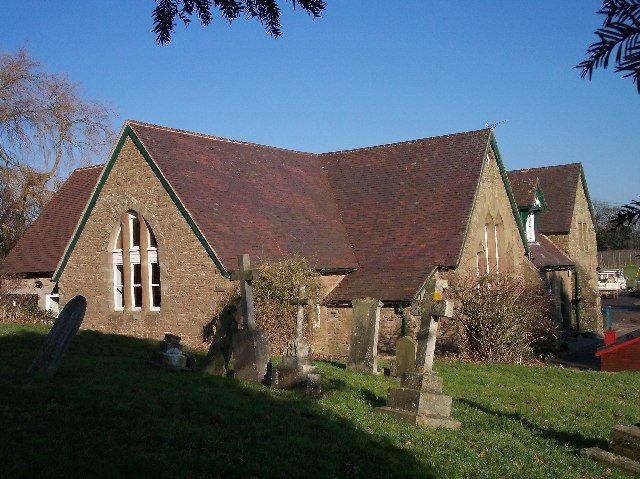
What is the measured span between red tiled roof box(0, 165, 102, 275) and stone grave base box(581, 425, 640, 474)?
2209 cm

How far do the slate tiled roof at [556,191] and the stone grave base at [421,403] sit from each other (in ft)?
86.2

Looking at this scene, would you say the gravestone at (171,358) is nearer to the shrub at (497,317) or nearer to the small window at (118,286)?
the shrub at (497,317)

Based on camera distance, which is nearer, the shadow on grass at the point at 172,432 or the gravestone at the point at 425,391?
the shadow on grass at the point at 172,432

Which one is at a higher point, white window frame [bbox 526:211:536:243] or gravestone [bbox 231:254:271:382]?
white window frame [bbox 526:211:536:243]

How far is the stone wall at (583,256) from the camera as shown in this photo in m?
34.8

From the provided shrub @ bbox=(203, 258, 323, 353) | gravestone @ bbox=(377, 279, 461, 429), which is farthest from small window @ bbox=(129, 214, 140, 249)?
gravestone @ bbox=(377, 279, 461, 429)

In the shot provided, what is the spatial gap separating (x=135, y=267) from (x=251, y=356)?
1213 centimetres

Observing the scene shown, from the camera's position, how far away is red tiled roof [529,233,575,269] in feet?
100

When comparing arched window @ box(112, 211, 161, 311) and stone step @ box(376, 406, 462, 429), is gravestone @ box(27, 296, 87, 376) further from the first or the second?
arched window @ box(112, 211, 161, 311)

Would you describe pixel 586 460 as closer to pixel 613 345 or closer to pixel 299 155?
pixel 613 345

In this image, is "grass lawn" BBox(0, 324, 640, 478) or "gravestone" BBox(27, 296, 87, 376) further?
"gravestone" BBox(27, 296, 87, 376)

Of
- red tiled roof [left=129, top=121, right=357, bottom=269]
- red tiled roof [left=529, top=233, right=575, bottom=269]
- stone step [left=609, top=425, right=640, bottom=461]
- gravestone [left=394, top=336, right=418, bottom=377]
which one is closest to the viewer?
stone step [left=609, top=425, right=640, bottom=461]

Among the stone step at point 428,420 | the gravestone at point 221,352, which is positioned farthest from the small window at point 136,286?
the stone step at point 428,420

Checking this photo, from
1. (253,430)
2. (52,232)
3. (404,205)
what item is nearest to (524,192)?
(404,205)
